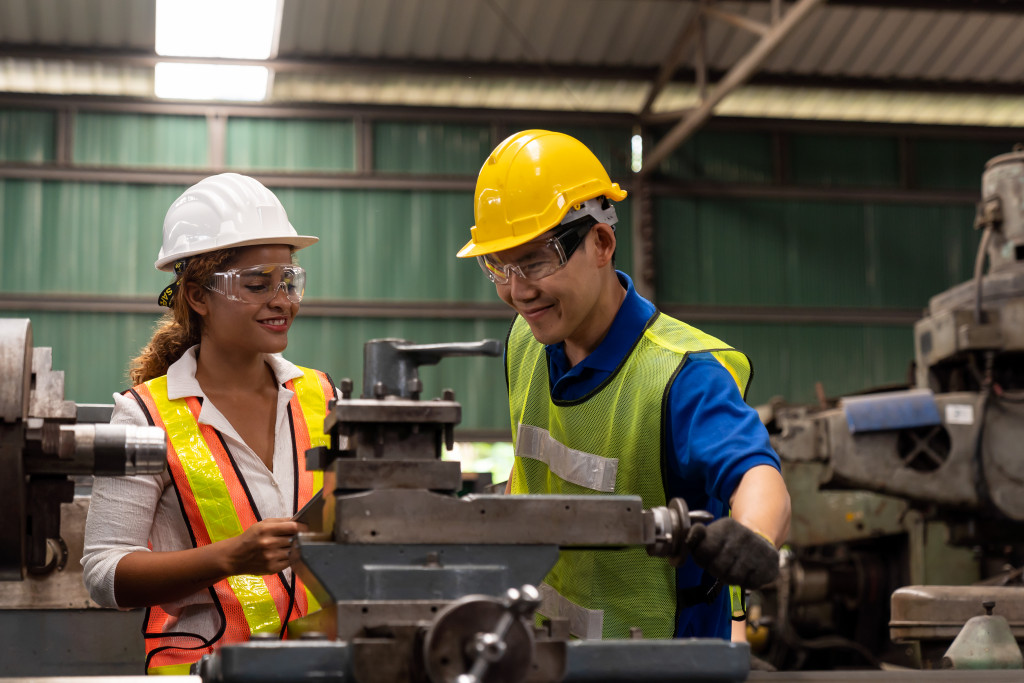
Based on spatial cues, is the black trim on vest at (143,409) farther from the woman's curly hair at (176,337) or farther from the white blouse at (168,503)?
the woman's curly hair at (176,337)

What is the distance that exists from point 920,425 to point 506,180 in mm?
3247

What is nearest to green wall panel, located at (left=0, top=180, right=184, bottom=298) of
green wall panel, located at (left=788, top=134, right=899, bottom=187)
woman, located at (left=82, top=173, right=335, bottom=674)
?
green wall panel, located at (left=788, top=134, right=899, bottom=187)

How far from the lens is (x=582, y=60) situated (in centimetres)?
970

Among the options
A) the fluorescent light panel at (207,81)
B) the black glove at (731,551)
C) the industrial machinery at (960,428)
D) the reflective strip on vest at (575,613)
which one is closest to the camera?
the black glove at (731,551)

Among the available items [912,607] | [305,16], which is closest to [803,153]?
[305,16]

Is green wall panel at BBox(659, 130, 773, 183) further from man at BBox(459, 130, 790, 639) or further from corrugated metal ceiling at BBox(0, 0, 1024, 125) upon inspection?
man at BBox(459, 130, 790, 639)

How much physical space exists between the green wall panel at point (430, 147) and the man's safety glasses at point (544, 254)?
25.4ft

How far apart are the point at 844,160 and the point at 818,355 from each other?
1937 millimetres

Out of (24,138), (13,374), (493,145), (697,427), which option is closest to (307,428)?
(697,427)

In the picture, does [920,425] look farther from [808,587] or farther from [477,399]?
[477,399]

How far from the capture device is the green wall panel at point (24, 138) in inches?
360

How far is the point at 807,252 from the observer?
10047 mm

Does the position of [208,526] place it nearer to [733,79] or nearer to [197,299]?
[197,299]

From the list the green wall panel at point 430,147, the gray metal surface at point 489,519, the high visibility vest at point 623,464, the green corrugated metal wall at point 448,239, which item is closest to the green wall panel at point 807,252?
the green corrugated metal wall at point 448,239
